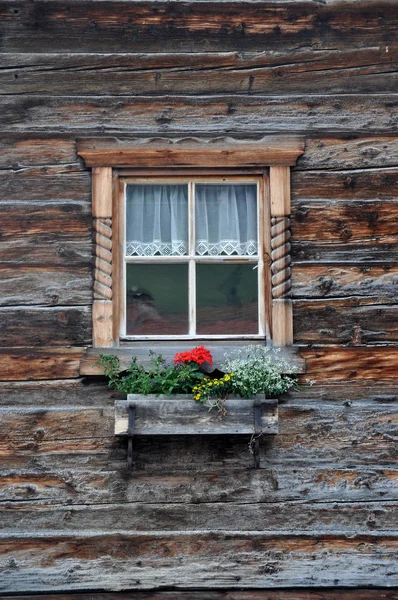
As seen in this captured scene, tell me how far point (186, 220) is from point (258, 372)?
122 centimetres

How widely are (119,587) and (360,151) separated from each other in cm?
328

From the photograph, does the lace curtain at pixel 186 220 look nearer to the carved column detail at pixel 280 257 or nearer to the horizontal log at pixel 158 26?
the carved column detail at pixel 280 257

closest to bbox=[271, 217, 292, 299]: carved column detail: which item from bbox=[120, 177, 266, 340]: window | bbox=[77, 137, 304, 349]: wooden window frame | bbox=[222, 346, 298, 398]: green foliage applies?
bbox=[77, 137, 304, 349]: wooden window frame

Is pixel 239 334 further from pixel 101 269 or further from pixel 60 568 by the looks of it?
pixel 60 568

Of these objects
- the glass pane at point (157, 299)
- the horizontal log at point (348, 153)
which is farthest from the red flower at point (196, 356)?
the horizontal log at point (348, 153)

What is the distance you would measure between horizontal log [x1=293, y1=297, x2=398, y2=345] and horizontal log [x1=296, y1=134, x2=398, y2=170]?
3.03 ft

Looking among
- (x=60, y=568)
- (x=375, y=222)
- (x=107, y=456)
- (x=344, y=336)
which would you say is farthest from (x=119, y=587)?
(x=375, y=222)

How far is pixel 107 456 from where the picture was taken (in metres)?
5.47

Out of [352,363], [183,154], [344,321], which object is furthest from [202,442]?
[183,154]

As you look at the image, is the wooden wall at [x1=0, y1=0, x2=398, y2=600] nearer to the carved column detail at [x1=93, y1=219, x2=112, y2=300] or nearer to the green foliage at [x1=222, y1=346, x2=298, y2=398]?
the carved column detail at [x1=93, y1=219, x2=112, y2=300]

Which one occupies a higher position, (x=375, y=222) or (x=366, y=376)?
(x=375, y=222)

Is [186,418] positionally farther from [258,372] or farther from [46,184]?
[46,184]

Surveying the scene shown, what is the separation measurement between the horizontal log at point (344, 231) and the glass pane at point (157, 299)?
2.71 ft

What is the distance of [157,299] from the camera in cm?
577
